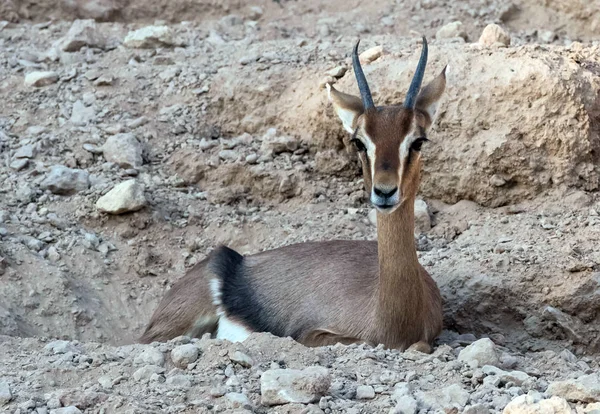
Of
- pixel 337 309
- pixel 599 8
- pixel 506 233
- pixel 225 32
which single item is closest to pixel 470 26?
pixel 599 8

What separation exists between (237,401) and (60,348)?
153 cm

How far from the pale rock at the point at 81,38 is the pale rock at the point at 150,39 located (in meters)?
0.30

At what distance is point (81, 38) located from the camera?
10828 millimetres

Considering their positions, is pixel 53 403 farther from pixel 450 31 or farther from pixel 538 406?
pixel 450 31

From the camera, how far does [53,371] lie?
5.41 metres

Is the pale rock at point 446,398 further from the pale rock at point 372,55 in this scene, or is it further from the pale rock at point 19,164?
the pale rock at point 19,164

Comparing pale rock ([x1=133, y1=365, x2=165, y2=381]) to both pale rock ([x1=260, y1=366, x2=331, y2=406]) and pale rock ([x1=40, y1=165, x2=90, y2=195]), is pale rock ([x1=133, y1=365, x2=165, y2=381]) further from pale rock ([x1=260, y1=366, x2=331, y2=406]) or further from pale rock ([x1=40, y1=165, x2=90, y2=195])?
pale rock ([x1=40, y1=165, x2=90, y2=195])

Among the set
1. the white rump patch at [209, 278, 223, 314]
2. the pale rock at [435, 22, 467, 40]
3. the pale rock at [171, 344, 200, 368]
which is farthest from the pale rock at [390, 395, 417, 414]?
the pale rock at [435, 22, 467, 40]

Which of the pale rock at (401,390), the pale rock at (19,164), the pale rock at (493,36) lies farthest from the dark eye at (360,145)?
the pale rock at (19,164)

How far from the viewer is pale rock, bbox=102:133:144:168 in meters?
9.36

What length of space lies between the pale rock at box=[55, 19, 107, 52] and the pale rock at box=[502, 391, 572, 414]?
755 cm

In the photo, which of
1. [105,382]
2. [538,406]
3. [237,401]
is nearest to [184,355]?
[105,382]

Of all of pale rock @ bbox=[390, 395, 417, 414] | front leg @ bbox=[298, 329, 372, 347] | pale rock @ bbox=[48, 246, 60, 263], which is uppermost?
pale rock @ bbox=[390, 395, 417, 414]

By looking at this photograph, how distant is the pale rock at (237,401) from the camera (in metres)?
4.88
